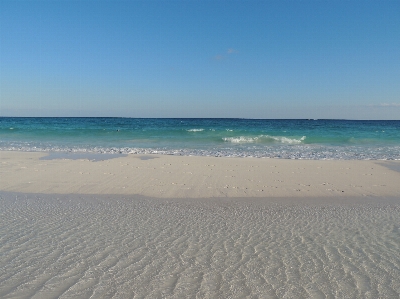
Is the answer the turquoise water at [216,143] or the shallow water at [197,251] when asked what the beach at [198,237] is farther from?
the turquoise water at [216,143]

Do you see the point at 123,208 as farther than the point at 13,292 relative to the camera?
Yes

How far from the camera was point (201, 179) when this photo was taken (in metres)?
10.7

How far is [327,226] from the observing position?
615 cm

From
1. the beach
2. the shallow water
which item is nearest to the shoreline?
the beach

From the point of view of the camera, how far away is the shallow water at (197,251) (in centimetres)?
379

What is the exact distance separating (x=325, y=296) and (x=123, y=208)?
4.76m

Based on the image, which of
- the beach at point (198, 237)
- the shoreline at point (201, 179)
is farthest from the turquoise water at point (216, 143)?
the beach at point (198, 237)

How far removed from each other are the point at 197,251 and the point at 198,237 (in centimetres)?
63

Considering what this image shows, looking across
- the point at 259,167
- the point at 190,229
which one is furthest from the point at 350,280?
the point at 259,167

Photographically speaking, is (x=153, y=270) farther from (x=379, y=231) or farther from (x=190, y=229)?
(x=379, y=231)

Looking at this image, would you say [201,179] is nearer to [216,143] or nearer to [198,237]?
[198,237]

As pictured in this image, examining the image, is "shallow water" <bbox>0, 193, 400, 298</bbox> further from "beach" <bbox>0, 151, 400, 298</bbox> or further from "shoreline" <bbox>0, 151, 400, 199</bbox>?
"shoreline" <bbox>0, 151, 400, 199</bbox>

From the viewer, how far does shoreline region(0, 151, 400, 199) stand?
9.03 metres

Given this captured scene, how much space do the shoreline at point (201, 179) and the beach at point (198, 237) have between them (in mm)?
81
